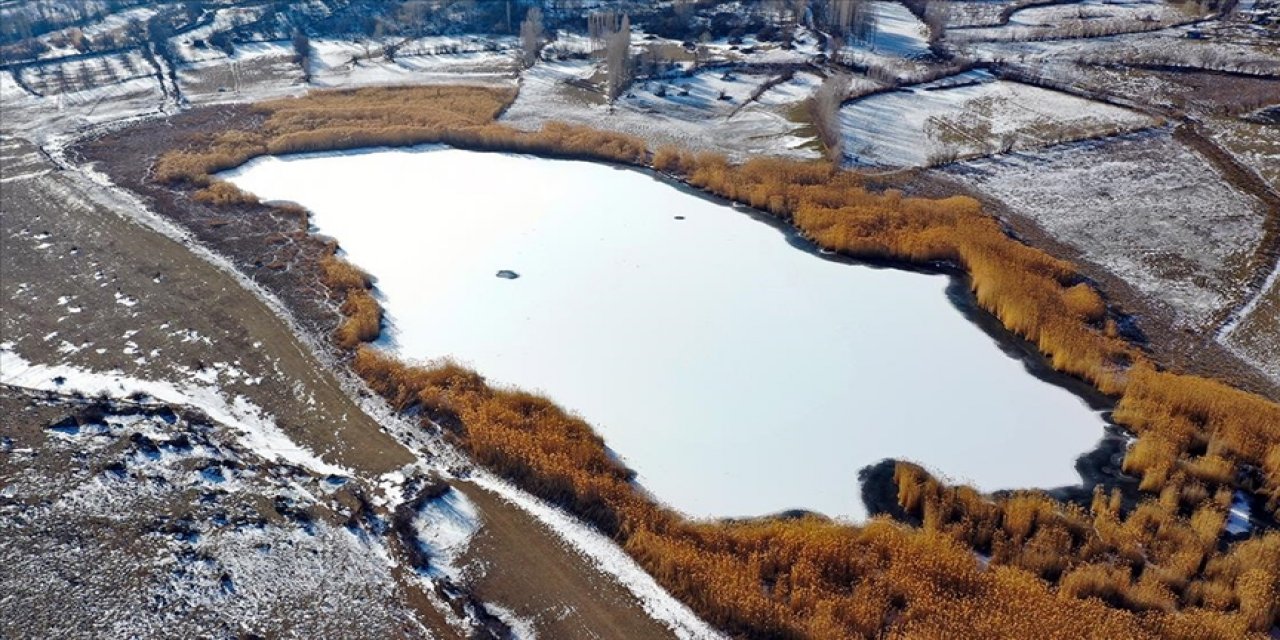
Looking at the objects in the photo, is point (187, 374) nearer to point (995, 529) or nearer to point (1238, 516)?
point (995, 529)

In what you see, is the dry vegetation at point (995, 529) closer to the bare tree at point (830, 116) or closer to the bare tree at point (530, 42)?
the bare tree at point (830, 116)

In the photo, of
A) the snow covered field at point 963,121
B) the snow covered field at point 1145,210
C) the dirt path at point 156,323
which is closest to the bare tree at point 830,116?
the snow covered field at point 963,121

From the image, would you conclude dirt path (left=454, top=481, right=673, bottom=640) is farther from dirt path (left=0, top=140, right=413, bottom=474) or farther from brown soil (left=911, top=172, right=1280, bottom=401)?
brown soil (left=911, top=172, right=1280, bottom=401)

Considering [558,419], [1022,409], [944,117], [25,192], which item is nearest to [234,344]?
[558,419]

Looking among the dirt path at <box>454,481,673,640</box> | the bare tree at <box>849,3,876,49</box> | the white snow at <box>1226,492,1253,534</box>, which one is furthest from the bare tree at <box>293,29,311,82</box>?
the white snow at <box>1226,492,1253,534</box>

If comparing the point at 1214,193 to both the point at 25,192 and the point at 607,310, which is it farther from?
the point at 25,192

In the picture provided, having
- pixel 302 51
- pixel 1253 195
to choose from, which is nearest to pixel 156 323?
pixel 302 51
